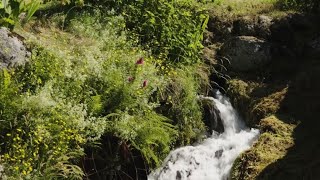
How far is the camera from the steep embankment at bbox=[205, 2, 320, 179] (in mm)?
7039

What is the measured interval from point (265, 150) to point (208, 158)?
3.36ft

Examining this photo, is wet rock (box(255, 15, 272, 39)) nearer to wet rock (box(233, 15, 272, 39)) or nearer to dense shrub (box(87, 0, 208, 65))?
wet rock (box(233, 15, 272, 39))

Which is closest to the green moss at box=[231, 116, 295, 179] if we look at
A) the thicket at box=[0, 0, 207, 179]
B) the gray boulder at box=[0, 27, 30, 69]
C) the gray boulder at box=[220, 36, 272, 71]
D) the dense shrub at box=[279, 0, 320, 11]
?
the thicket at box=[0, 0, 207, 179]

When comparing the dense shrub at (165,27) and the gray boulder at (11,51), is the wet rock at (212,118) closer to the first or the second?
the dense shrub at (165,27)

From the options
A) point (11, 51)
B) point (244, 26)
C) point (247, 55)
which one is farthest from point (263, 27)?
point (11, 51)

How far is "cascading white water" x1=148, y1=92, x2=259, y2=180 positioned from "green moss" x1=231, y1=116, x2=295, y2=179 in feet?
1.14

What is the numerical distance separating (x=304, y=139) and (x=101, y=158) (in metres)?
3.11

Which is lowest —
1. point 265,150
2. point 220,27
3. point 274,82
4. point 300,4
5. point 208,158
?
point 208,158

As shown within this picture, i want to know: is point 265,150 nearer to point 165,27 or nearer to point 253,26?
point 165,27

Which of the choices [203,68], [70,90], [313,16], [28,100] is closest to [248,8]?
[313,16]

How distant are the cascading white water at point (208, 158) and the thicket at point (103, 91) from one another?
0.70ft

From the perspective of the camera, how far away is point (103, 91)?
7.51m

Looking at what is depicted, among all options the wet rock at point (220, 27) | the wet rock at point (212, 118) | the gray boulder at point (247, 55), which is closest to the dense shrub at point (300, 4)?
the wet rock at point (220, 27)

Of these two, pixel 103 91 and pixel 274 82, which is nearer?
pixel 103 91
